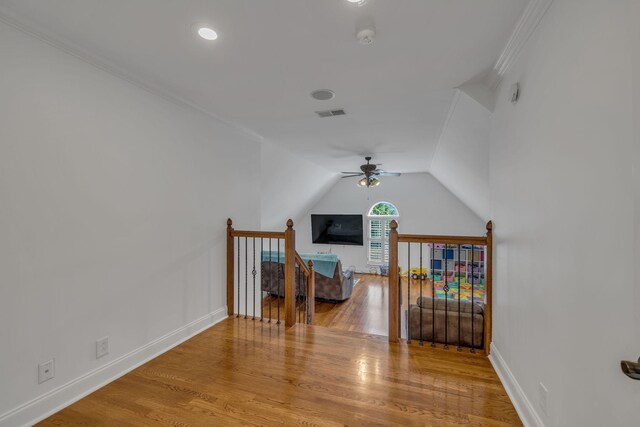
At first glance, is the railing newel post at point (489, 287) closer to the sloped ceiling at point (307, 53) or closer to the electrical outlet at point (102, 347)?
the sloped ceiling at point (307, 53)

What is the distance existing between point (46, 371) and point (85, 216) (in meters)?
1.02

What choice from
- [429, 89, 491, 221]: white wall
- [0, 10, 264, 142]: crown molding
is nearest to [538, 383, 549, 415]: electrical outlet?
[429, 89, 491, 221]: white wall

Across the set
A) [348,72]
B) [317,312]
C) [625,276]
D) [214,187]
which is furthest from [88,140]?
[317,312]

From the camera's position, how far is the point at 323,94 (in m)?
2.76

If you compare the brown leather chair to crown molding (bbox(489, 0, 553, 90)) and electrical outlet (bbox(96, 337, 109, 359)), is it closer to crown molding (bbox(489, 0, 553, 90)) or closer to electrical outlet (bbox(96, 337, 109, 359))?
electrical outlet (bbox(96, 337, 109, 359))

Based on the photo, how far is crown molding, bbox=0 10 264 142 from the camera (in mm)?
1696

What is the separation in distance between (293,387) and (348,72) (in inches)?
A: 97.9

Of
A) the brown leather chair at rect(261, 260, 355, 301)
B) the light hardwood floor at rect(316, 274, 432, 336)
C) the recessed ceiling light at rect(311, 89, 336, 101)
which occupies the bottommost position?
the light hardwood floor at rect(316, 274, 432, 336)

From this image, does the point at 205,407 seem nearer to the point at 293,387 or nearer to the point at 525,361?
the point at 293,387

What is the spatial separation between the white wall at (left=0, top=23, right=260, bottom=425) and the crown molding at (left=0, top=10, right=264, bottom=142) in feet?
0.14

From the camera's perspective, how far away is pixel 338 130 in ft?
12.9

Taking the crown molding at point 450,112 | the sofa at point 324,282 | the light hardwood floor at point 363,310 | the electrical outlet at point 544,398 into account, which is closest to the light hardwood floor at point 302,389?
the electrical outlet at point 544,398

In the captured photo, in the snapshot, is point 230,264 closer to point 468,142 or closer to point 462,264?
point 468,142

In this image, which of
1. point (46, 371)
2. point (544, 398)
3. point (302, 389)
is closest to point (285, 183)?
point (302, 389)
